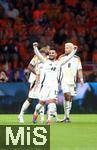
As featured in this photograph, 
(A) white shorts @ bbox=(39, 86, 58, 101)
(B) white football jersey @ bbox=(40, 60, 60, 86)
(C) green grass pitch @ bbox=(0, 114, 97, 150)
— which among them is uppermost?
(B) white football jersey @ bbox=(40, 60, 60, 86)

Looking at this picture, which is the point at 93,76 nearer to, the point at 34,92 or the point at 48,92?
the point at 34,92

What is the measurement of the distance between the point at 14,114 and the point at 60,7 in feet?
21.2

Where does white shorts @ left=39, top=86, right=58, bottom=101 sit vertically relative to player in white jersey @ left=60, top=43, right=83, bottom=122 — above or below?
below

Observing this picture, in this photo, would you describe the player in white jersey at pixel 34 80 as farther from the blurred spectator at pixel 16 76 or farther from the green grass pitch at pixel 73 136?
the blurred spectator at pixel 16 76

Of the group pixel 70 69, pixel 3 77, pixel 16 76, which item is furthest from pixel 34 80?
pixel 16 76

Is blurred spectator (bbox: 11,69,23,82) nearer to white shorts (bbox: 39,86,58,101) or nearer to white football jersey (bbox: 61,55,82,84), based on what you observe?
white football jersey (bbox: 61,55,82,84)

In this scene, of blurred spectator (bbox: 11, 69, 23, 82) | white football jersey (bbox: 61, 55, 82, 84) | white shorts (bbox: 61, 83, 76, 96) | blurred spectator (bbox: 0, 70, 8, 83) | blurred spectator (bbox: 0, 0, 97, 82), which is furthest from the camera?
blurred spectator (bbox: 0, 0, 97, 82)

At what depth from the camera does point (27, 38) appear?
27.5m

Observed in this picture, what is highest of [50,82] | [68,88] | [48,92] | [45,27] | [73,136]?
[45,27]

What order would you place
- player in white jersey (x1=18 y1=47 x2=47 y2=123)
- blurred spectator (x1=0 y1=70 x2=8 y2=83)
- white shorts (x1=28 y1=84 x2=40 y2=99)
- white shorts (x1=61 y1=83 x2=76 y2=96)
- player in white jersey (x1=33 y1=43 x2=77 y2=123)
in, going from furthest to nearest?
blurred spectator (x1=0 y1=70 x2=8 y2=83) → white shorts (x1=61 y1=83 x2=76 y2=96) → white shorts (x1=28 y1=84 x2=40 y2=99) → player in white jersey (x1=18 y1=47 x2=47 y2=123) → player in white jersey (x1=33 y1=43 x2=77 y2=123)

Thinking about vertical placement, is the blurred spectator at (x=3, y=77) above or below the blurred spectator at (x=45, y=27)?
below

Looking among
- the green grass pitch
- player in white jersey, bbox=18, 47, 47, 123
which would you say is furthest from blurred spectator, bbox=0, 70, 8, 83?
the green grass pitch

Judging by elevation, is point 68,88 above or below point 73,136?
above

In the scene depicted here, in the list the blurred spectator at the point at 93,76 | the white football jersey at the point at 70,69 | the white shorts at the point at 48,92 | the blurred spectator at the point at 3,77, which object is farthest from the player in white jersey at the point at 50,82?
the blurred spectator at the point at 93,76
